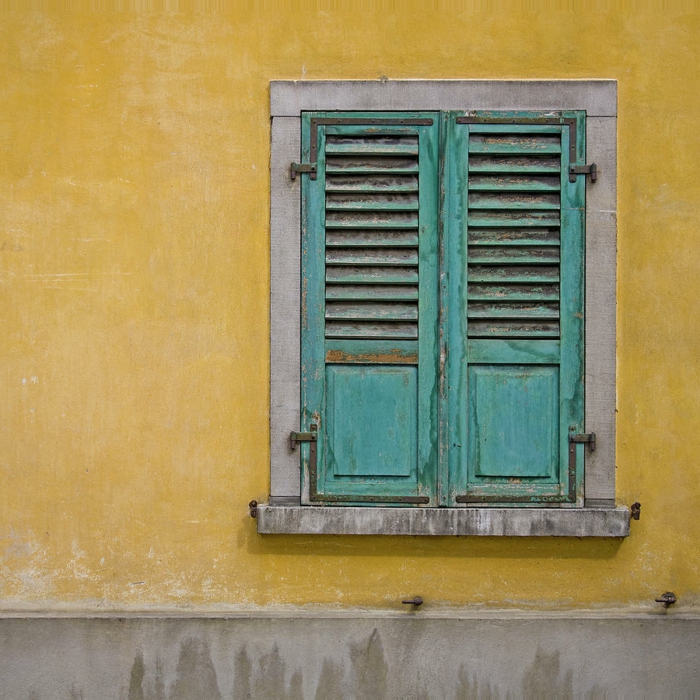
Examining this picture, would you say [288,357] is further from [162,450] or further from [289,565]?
[289,565]

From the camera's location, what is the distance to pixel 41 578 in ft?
13.0

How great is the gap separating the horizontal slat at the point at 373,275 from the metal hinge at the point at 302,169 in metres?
0.47

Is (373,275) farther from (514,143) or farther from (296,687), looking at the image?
(296,687)

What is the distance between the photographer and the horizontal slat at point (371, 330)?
3.91 m

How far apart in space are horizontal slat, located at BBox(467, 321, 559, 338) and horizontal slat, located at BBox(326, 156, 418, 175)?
82cm

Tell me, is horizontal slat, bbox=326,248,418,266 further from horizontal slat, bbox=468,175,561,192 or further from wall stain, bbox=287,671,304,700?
wall stain, bbox=287,671,304,700

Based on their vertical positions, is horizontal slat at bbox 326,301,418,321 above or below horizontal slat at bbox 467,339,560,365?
above

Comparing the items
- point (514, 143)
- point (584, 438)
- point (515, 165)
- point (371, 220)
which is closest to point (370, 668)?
point (584, 438)

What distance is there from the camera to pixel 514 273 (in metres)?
3.91

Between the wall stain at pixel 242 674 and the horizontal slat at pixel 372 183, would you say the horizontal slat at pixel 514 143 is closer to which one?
the horizontal slat at pixel 372 183

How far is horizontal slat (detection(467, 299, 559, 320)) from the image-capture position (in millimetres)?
3895

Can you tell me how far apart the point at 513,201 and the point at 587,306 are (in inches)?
24.4

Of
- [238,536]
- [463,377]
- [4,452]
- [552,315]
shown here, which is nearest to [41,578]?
[4,452]

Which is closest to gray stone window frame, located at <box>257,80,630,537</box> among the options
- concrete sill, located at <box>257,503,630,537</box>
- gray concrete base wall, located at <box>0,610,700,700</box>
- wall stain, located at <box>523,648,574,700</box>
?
concrete sill, located at <box>257,503,630,537</box>
